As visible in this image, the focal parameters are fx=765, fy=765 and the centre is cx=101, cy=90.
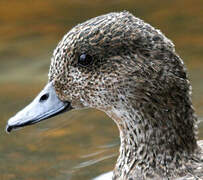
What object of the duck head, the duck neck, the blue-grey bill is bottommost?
the duck neck

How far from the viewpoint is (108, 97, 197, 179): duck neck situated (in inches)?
184

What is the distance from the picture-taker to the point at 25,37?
27.4 ft

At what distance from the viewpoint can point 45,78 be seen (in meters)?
7.59

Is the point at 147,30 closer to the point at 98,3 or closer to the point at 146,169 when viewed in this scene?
the point at 146,169

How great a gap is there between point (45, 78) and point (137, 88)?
3.12 meters

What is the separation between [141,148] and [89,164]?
1776 millimetres

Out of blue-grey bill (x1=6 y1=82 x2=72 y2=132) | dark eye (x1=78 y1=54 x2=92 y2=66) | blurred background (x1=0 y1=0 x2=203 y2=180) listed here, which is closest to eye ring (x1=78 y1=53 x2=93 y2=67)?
dark eye (x1=78 y1=54 x2=92 y2=66)

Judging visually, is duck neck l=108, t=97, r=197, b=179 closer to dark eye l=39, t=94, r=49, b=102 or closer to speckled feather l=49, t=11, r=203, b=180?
speckled feather l=49, t=11, r=203, b=180

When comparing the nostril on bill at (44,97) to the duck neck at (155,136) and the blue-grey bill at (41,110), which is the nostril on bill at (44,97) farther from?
the duck neck at (155,136)

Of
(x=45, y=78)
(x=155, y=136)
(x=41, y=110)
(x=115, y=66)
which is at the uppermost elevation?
(x=115, y=66)

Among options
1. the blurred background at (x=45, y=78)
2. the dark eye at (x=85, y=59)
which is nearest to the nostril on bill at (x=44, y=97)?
the dark eye at (x=85, y=59)

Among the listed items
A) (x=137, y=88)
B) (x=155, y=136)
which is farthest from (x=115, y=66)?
(x=155, y=136)

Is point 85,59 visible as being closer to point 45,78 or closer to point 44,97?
point 44,97

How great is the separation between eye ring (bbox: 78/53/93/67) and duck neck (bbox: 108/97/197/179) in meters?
0.34
